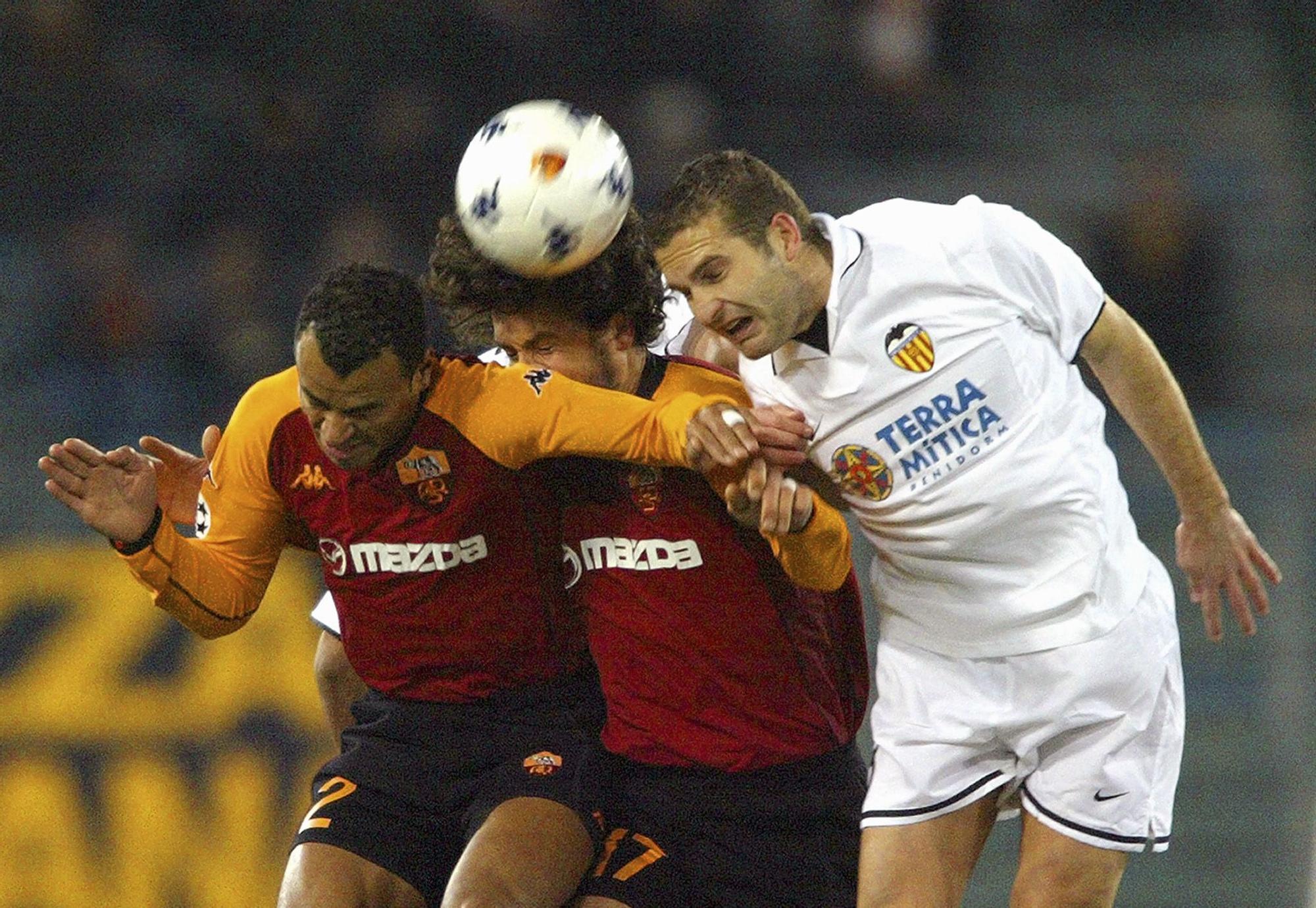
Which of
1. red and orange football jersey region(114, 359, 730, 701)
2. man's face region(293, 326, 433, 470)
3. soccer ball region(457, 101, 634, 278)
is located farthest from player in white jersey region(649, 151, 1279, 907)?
man's face region(293, 326, 433, 470)

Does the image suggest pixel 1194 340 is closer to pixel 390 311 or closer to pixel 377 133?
pixel 377 133

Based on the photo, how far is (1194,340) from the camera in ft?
23.6

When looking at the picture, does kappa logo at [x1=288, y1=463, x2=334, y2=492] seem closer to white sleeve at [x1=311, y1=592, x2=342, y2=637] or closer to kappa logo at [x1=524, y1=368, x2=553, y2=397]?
kappa logo at [x1=524, y1=368, x2=553, y2=397]

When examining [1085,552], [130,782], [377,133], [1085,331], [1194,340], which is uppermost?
[1085,331]

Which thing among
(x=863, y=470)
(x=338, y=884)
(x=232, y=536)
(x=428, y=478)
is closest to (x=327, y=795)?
(x=338, y=884)

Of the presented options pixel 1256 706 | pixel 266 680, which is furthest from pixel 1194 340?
pixel 266 680

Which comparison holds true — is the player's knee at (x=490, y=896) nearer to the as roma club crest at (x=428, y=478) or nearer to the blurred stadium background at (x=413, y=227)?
the as roma club crest at (x=428, y=478)

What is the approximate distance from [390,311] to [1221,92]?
745 cm

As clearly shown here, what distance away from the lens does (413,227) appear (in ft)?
26.9

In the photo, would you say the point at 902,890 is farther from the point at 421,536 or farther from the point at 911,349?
the point at 421,536

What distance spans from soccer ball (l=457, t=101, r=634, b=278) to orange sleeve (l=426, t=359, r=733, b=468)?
23 cm

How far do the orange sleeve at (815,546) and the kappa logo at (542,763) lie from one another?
0.59 m

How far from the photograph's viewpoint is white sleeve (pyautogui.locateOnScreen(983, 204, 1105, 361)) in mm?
3457

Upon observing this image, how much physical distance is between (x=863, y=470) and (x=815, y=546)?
240mm
